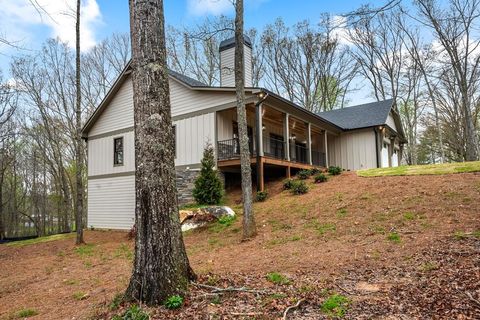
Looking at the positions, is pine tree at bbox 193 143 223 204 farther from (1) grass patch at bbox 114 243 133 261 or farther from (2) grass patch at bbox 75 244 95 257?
(2) grass patch at bbox 75 244 95 257

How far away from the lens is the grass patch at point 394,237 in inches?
231

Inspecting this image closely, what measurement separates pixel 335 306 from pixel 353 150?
15.8 m

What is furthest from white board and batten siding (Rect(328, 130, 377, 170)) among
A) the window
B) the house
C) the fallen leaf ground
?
the window

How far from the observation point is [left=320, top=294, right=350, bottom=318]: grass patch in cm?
298

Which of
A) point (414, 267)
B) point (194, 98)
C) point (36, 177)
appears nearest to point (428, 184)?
point (414, 267)

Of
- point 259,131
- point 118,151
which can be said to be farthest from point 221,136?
point 118,151

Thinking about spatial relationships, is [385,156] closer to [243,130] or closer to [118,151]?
[243,130]

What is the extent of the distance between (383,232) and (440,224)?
42.2 inches

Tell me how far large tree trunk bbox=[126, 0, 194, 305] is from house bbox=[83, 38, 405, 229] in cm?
778

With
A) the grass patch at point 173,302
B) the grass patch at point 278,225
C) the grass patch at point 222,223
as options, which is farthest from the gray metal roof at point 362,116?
the grass patch at point 173,302

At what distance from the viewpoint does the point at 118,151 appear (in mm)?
15133

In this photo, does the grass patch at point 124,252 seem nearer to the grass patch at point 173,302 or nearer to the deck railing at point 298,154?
the grass patch at point 173,302

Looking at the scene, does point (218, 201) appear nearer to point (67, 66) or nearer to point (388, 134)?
point (388, 134)

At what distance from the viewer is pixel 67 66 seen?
20.3 m
